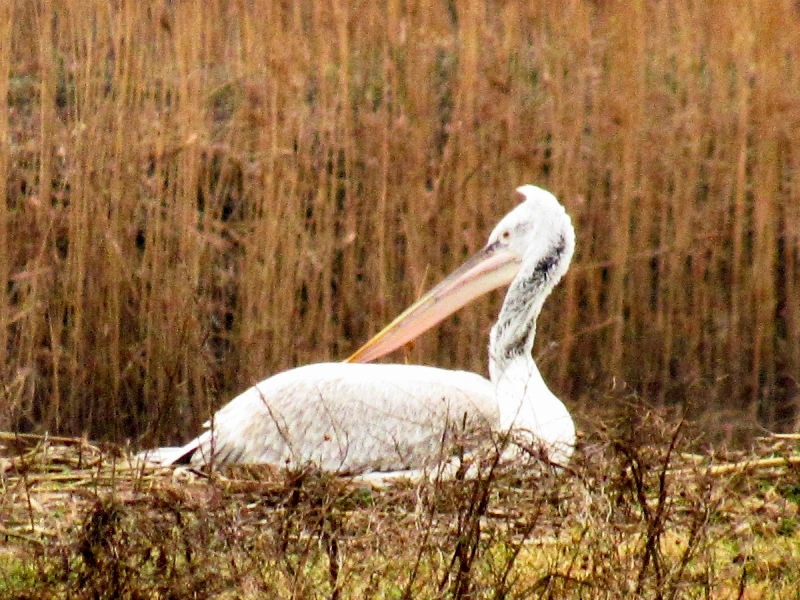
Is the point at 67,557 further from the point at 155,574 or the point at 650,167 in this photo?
the point at 650,167

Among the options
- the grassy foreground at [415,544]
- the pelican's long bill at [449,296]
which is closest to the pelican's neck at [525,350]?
the pelican's long bill at [449,296]

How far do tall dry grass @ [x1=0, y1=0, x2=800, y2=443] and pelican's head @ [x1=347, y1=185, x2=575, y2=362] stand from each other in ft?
1.18

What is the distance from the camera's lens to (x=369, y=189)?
5551mm

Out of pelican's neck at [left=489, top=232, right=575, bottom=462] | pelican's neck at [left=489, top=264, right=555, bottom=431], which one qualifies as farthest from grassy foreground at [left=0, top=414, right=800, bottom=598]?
pelican's neck at [left=489, top=264, right=555, bottom=431]

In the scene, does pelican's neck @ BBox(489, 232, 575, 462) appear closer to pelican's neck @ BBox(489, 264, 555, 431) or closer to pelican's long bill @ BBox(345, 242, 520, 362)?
pelican's neck @ BBox(489, 264, 555, 431)

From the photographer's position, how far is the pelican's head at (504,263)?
513 centimetres

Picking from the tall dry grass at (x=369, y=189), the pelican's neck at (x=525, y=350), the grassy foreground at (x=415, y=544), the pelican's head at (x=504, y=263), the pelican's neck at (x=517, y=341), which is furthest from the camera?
the tall dry grass at (x=369, y=189)

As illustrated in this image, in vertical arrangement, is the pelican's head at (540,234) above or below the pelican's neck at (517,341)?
above

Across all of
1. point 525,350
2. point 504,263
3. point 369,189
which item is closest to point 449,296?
point 504,263

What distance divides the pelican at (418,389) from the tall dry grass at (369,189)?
363mm

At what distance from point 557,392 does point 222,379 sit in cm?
122

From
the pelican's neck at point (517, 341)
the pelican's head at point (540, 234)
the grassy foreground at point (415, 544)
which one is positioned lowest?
the grassy foreground at point (415, 544)

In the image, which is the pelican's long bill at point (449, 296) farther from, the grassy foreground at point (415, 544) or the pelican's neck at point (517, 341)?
the grassy foreground at point (415, 544)

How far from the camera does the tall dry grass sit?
5309 millimetres
